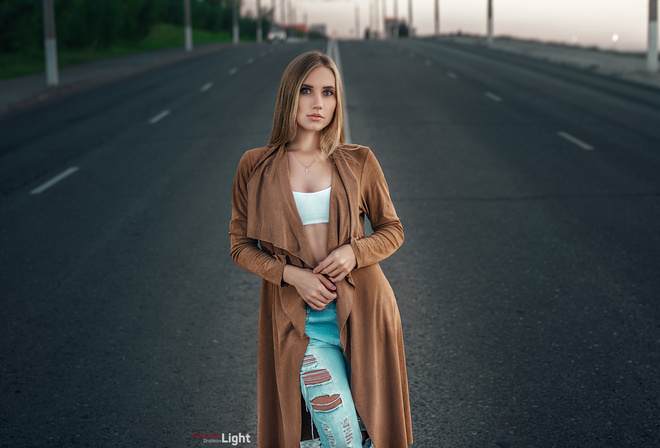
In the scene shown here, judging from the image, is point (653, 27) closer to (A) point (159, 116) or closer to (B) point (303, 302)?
(A) point (159, 116)

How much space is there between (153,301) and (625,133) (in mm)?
10235

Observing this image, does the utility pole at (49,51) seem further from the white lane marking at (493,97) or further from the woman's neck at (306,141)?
the woman's neck at (306,141)

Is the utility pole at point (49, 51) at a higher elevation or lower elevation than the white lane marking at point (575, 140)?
higher

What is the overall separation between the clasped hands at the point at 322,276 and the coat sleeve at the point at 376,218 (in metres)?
0.05

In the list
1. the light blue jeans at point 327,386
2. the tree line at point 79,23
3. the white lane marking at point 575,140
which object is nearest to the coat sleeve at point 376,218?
the light blue jeans at point 327,386

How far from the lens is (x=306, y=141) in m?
2.61

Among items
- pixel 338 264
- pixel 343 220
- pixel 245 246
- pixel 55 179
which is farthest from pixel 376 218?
pixel 55 179

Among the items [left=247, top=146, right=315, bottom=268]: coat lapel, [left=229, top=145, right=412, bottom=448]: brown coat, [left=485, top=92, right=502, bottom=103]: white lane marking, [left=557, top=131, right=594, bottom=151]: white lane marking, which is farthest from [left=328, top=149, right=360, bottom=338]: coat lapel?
[left=485, top=92, right=502, bottom=103]: white lane marking

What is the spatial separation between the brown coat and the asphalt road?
4.26ft

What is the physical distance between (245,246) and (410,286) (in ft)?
11.9

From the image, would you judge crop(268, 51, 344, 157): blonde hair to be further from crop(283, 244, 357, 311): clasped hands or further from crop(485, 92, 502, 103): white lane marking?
crop(485, 92, 502, 103): white lane marking

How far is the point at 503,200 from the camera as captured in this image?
8805mm

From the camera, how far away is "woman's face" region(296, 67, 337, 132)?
2496 millimetres

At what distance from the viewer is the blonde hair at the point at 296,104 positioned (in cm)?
248
